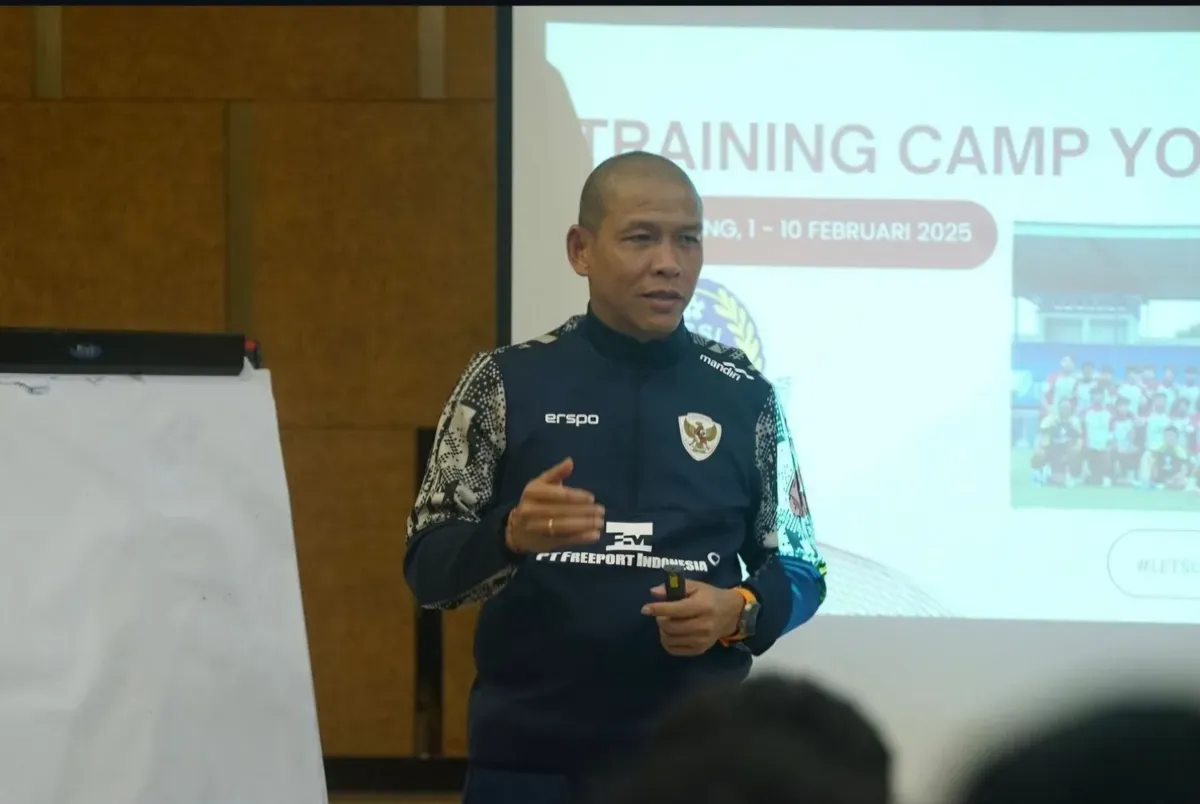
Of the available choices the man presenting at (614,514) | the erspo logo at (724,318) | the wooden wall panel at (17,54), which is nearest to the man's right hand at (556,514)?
the man presenting at (614,514)

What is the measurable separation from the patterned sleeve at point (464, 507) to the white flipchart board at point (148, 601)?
0.98 ft

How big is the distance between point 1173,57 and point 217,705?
2.48m

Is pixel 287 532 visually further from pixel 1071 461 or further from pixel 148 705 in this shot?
pixel 1071 461

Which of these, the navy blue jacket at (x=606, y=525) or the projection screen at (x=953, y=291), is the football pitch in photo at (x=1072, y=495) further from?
the navy blue jacket at (x=606, y=525)

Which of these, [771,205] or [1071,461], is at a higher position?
[771,205]

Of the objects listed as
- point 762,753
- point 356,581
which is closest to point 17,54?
point 356,581

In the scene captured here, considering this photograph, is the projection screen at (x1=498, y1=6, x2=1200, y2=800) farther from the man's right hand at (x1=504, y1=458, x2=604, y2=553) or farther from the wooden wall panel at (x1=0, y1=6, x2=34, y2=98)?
the wooden wall panel at (x1=0, y1=6, x2=34, y2=98)

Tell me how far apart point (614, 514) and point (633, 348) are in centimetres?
23

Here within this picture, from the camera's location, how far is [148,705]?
5.13ft

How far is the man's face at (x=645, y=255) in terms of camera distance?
157 centimetres

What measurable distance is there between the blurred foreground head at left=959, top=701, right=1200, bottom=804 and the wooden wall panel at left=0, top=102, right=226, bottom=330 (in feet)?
11.8

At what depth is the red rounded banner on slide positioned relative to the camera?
2748 millimetres

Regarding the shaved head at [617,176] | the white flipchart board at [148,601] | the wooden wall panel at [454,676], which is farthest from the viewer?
the wooden wall panel at [454,676]

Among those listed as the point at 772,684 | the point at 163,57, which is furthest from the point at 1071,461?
the point at 163,57
